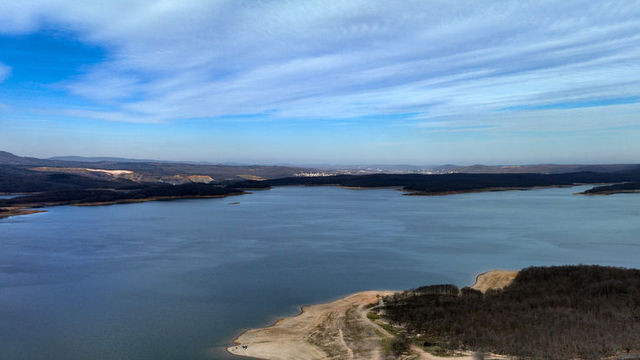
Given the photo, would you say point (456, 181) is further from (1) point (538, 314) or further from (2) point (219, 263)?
(1) point (538, 314)

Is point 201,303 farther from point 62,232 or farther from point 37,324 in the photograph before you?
point 62,232

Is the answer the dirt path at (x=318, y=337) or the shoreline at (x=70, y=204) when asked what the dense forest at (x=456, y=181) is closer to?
the shoreline at (x=70, y=204)

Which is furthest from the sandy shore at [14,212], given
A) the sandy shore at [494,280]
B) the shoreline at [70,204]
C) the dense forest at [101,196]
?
the sandy shore at [494,280]

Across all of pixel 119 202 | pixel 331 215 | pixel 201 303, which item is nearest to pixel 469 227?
pixel 331 215

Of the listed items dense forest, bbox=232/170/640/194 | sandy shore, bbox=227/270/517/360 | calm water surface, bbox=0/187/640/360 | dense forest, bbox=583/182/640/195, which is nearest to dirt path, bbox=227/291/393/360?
sandy shore, bbox=227/270/517/360

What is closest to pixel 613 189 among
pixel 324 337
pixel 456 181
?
pixel 456 181

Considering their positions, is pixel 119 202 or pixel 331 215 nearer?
pixel 331 215
